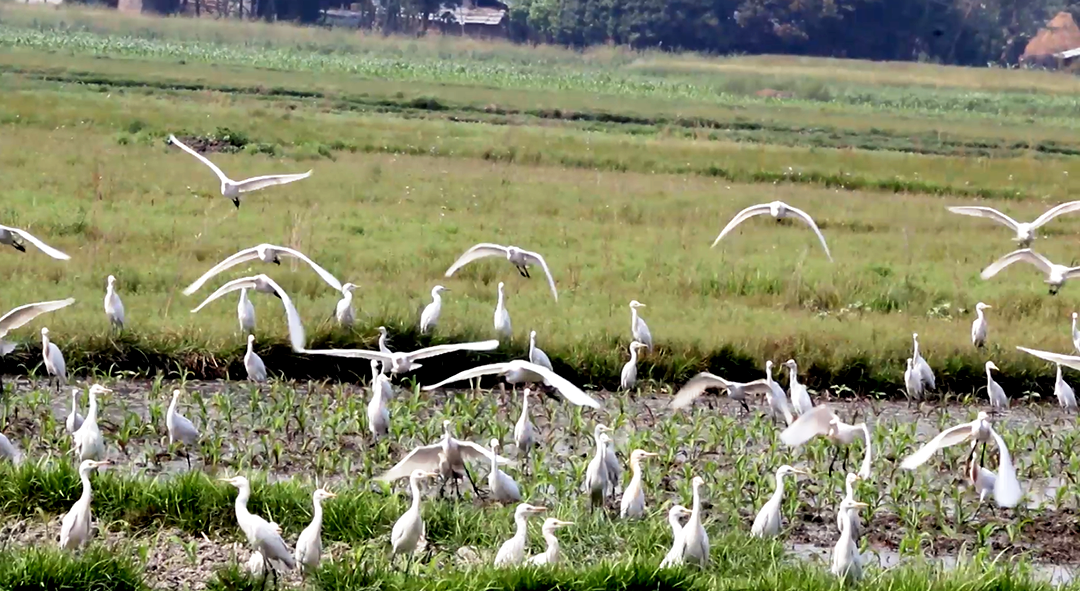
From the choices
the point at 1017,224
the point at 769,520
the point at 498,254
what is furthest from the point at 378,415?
the point at 1017,224

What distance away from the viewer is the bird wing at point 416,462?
28.5 ft

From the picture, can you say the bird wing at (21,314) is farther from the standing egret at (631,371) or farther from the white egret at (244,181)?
the standing egret at (631,371)

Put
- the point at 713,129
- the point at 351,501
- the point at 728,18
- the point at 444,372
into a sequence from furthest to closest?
the point at 728,18 < the point at 713,129 < the point at 444,372 < the point at 351,501

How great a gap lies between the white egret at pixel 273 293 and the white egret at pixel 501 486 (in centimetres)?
235

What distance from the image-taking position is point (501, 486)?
8789 mm

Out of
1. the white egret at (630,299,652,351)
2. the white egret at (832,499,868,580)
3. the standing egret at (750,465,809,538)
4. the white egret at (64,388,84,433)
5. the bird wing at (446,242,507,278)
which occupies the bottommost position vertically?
the white egret at (64,388,84,433)

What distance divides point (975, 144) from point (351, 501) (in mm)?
29529

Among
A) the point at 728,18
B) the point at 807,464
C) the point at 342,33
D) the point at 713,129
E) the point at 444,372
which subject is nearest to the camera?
the point at 807,464

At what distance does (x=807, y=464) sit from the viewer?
10.6m

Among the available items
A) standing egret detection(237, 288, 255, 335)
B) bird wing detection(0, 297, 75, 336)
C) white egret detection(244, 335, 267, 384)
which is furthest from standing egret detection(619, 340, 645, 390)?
bird wing detection(0, 297, 75, 336)

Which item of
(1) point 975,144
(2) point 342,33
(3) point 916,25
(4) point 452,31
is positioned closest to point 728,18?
(3) point 916,25

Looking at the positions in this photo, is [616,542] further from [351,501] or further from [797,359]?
[797,359]

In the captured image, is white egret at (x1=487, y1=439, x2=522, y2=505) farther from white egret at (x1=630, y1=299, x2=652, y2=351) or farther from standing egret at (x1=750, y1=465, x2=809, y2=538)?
white egret at (x1=630, y1=299, x2=652, y2=351)

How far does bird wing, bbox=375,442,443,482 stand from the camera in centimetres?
868
